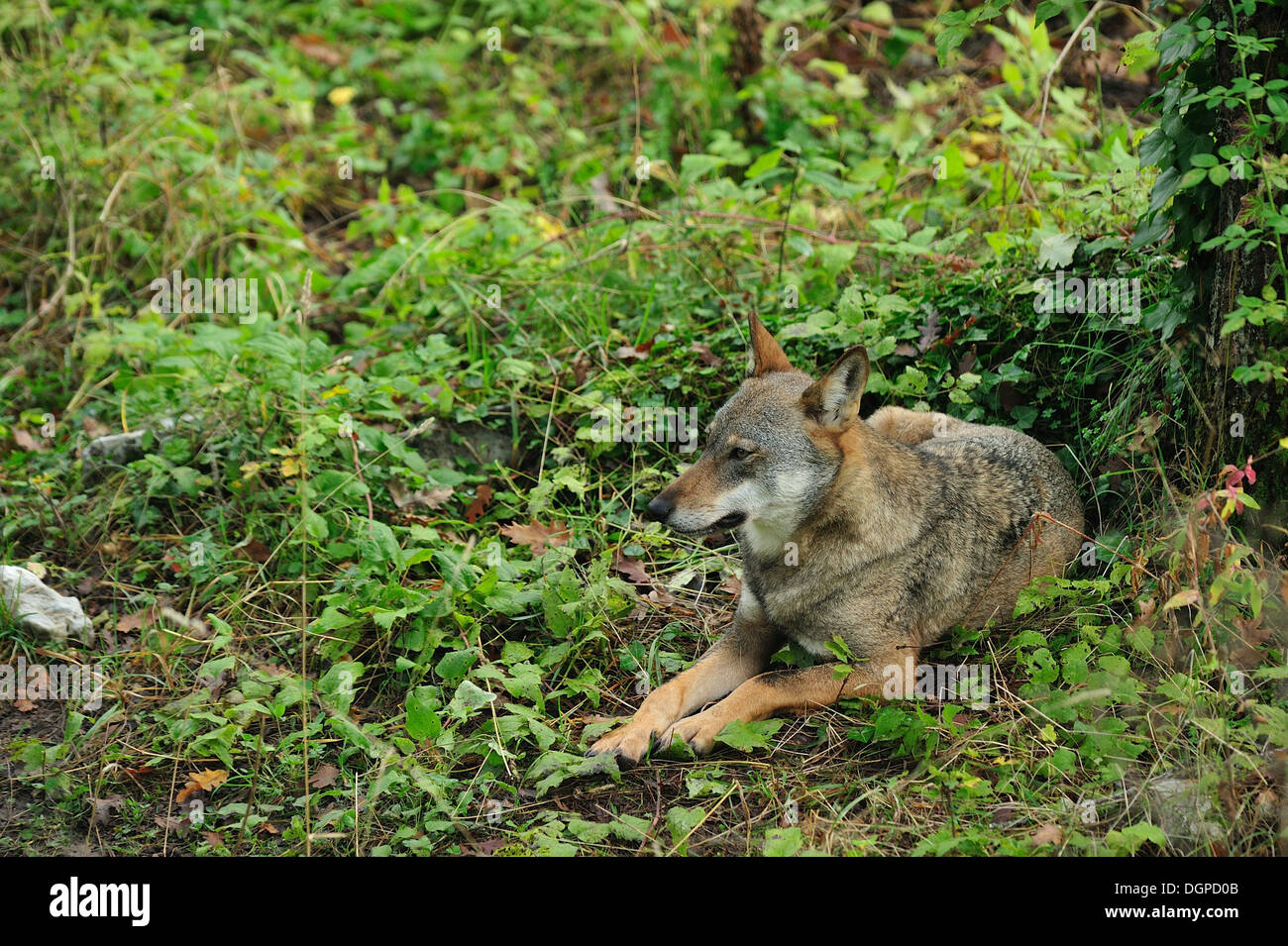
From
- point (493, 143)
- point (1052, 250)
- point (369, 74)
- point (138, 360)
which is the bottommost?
point (138, 360)

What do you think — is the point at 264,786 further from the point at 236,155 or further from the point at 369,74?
the point at 369,74

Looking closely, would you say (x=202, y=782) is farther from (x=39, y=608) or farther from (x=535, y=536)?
(x=535, y=536)

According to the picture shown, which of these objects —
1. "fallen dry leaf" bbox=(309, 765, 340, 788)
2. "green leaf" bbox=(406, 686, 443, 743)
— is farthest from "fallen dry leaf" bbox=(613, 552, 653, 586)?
"fallen dry leaf" bbox=(309, 765, 340, 788)

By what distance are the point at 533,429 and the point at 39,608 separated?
2.80 m

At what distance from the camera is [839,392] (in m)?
4.87

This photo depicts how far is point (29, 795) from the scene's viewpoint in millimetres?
4633

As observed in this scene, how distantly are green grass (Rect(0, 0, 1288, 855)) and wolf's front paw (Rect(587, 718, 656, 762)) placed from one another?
0.08 m

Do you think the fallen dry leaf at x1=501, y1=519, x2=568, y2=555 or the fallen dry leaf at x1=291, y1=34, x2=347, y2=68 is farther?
the fallen dry leaf at x1=291, y1=34, x2=347, y2=68

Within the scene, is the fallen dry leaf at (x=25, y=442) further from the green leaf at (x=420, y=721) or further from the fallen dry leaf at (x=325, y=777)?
the green leaf at (x=420, y=721)

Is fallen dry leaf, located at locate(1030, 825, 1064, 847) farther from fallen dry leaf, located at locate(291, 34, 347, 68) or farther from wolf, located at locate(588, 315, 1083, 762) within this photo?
fallen dry leaf, located at locate(291, 34, 347, 68)

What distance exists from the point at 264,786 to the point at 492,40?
21.2ft

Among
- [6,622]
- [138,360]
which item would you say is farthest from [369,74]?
[6,622]

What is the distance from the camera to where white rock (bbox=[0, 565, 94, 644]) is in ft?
17.9

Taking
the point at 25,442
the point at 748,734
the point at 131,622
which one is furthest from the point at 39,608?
the point at 748,734
